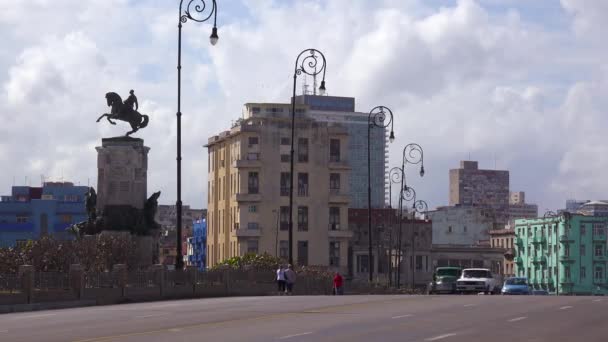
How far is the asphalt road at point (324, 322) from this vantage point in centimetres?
2423

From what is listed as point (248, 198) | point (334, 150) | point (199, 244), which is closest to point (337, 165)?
point (334, 150)

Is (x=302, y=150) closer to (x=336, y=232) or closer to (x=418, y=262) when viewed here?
(x=336, y=232)

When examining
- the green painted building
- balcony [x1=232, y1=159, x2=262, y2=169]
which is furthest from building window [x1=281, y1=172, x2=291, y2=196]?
the green painted building

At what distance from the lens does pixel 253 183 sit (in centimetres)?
11944

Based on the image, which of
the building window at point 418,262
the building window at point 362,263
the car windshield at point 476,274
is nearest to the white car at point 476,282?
the car windshield at point 476,274

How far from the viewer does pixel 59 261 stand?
48562mm

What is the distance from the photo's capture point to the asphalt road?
24234 mm

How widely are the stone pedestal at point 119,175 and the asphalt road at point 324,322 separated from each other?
14922mm

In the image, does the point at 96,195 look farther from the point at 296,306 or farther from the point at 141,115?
the point at 296,306

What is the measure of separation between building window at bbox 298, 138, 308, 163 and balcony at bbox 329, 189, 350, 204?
399 cm

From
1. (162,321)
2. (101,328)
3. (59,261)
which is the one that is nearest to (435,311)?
(162,321)

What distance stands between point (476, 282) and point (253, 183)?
5742 centimetres

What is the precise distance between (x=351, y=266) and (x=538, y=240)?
26248 millimetres

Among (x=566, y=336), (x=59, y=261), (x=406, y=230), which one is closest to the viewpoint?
(x=566, y=336)
